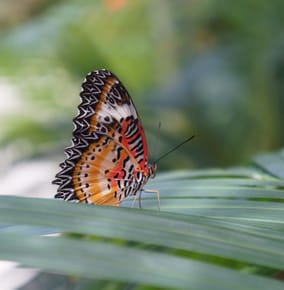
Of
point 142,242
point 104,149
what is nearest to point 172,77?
point 104,149

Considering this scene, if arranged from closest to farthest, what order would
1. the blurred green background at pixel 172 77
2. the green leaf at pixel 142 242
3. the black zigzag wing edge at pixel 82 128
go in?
the green leaf at pixel 142 242 < the black zigzag wing edge at pixel 82 128 < the blurred green background at pixel 172 77

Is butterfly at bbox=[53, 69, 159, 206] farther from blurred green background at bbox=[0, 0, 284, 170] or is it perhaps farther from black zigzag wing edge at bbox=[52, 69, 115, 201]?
blurred green background at bbox=[0, 0, 284, 170]

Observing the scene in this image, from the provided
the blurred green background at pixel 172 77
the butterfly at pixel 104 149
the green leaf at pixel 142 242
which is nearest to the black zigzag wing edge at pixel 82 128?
the butterfly at pixel 104 149

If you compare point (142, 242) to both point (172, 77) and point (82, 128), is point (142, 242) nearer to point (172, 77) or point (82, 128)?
point (82, 128)

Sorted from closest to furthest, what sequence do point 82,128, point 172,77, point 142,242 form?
point 142,242, point 82,128, point 172,77

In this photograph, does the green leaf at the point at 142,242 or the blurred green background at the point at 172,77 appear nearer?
the green leaf at the point at 142,242

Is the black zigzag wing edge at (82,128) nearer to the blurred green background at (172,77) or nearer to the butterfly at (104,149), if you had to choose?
the butterfly at (104,149)

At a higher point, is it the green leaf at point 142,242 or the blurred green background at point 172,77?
the blurred green background at point 172,77

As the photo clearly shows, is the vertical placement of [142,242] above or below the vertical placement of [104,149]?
below

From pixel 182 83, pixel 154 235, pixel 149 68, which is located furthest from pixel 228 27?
pixel 154 235
